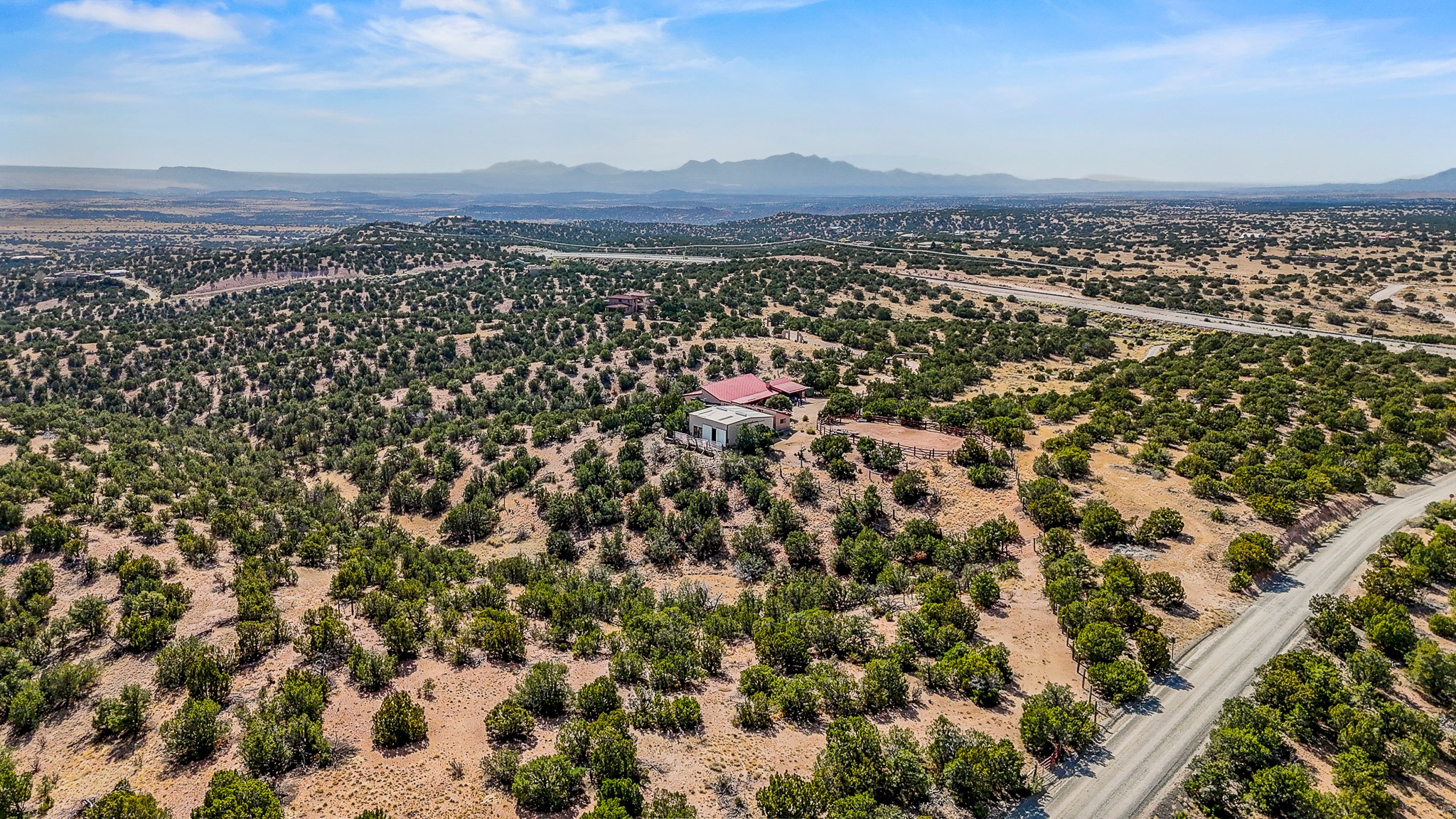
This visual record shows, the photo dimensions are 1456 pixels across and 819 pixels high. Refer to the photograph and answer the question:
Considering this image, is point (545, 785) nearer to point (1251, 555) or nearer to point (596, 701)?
point (596, 701)

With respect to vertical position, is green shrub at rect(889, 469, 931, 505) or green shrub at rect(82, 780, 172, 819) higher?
green shrub at rect(82, 780, 172, 819)

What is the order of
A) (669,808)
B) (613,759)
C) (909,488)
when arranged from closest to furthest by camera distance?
(669,808), (613,759), (909,488)

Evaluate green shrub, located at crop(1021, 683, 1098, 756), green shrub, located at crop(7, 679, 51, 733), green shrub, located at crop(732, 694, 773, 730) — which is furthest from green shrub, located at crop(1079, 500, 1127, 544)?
green shrub, located at crop(7, 679, 51, 733)

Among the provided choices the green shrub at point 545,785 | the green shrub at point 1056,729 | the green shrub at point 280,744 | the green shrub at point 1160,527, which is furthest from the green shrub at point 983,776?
the green shrub at point 1160,527

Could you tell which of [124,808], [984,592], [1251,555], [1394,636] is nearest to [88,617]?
[124,808]

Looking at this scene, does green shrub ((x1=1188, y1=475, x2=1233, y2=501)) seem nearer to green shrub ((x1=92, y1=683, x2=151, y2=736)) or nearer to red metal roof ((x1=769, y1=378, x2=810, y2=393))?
red metal roof ((x1=769, y1=378, x2=810, y2=393))

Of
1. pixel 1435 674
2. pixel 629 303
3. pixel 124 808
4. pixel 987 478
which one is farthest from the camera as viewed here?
pixel 629 303
